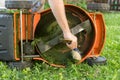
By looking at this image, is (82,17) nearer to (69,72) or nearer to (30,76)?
(69,72)

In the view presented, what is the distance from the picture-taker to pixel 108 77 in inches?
111

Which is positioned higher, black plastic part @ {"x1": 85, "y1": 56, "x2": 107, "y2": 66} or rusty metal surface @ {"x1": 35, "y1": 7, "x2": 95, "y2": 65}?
rusty metal surface @ {"x1": 35, "y1": 7, "x2": 95, "y2": 65}

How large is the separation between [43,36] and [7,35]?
1.15 feet

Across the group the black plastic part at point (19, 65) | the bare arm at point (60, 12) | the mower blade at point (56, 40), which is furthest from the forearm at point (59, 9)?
the black plastic part at point (19, 65)

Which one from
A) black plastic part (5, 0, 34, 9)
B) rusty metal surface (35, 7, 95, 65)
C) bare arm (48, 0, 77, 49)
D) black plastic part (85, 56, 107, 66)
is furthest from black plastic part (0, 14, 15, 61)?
black plastic part (85, 56, 107, 66)

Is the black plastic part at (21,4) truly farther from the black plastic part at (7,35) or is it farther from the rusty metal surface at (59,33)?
the rusty metal surface at (59,33)

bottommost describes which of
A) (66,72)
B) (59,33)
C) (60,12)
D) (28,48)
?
(66,72)

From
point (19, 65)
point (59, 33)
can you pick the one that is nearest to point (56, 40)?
point (59, 33)

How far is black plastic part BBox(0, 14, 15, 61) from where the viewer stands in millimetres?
2895

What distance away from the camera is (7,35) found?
291 cm

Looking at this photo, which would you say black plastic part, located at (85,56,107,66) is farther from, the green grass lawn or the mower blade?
the mower blade

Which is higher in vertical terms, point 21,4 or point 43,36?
point 21,4

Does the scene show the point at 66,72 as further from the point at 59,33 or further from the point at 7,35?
the point at 7,35

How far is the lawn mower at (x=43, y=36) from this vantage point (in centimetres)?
291
